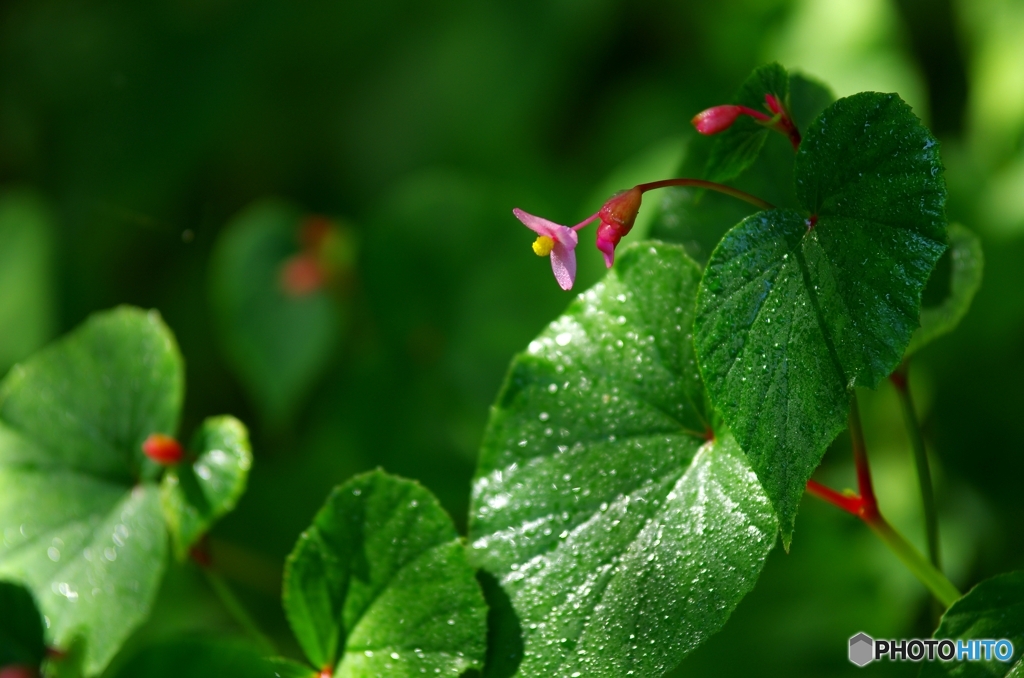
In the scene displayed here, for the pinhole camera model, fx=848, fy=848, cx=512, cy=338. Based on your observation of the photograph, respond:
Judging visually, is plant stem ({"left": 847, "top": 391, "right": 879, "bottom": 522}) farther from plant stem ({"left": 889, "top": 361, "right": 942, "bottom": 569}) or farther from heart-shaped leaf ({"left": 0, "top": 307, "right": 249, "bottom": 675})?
heart-shaped leaf ({"left": 0, "top": 307, "right": 249, "bottom": 675})

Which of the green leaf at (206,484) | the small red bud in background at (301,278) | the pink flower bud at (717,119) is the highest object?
the small red bud in background at (301,278)

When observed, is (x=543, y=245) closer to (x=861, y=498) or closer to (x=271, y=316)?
(x=861, y=498)

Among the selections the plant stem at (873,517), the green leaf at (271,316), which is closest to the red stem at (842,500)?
the plant stem at (873,517)

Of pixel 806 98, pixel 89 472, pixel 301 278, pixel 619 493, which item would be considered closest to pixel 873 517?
pixel 619 493

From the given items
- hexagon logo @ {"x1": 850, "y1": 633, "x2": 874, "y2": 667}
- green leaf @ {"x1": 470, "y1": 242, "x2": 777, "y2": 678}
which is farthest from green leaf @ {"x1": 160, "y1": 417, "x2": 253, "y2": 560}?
hexagon logo @ {"x1": 850, "y1": 633, "x2": 874, "y2": 667}

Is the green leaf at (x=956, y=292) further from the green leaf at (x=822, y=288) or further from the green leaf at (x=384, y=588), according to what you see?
the green leaf at (x=384, y=588)

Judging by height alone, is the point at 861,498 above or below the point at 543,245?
below
